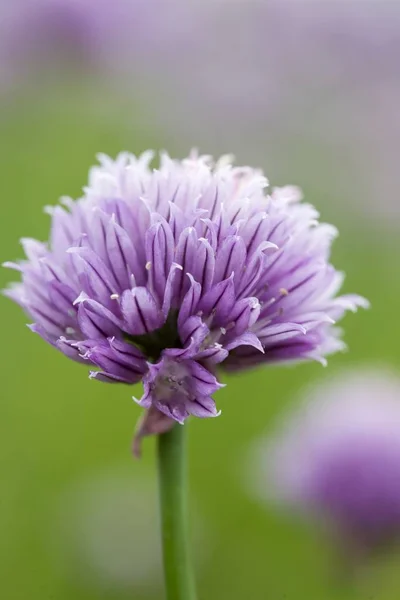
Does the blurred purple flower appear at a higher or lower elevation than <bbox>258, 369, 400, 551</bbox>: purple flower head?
higher

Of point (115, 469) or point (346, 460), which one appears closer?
point (346, 460)

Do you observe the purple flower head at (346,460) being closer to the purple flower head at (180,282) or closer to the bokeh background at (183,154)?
the bokeh background at (183,154)

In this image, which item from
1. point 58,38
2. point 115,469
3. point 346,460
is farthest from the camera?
point 58,38

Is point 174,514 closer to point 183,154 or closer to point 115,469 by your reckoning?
point 115,469

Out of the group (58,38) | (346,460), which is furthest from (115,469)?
(58,38)

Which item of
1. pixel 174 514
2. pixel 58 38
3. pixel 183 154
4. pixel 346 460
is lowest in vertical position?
pixel 174 514

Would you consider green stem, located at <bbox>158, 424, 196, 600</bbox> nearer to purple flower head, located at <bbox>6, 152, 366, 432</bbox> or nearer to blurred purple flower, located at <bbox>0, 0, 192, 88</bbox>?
purple flower head, located at <bbox>6, 152, 366, 432</bbox>

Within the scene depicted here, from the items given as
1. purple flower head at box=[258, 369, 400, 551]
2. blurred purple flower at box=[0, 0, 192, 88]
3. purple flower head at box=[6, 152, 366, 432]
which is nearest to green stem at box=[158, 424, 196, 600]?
purple flower head at box=[6, 152, 366, 432]

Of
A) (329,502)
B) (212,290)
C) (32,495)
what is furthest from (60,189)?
(212,290)
